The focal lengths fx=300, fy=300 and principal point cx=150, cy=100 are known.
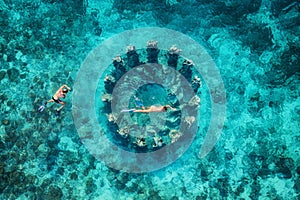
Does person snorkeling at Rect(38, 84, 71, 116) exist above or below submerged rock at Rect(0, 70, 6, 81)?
below

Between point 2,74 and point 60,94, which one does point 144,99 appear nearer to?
point 60,94

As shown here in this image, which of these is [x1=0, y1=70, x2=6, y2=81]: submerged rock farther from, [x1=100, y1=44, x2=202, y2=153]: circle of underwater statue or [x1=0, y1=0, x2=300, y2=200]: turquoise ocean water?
[x1=100, y1=44, x2=202, y2=153]: circle of underwater statue

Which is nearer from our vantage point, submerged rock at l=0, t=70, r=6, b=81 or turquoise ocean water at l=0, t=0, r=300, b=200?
turquoise ocean water at l=0, t=0, r=300, b=200

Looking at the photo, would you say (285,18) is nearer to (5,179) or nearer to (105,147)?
(105,147)

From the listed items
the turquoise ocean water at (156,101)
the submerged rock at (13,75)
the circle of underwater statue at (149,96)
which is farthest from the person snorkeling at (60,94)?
the submerged rock at (13,75)

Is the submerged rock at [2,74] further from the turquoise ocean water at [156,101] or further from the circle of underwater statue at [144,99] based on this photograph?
the circle of underwater statue at [144,99]

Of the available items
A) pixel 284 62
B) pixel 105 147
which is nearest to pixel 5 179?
pixel 105 147

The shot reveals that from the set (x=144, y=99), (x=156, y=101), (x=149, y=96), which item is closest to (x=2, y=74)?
(x=144, y=99)

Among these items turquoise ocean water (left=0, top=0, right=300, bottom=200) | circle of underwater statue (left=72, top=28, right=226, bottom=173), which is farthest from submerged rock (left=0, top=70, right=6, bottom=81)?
circle of underwater statue (left=72, top=28, right=226, bottom=173)
